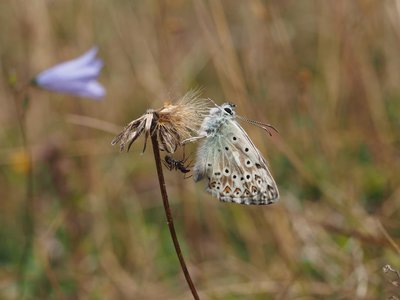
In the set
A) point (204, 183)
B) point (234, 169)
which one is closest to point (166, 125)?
point (234, 169)

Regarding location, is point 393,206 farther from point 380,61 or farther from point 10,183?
point 10,183

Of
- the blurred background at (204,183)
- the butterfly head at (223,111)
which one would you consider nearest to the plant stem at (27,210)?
the blurred background at (204,183)

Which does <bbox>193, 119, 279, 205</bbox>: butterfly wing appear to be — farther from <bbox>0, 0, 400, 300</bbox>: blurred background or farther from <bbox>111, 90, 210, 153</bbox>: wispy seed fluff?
<bbox>0, 0, 400, 300</bbox>: blurred background

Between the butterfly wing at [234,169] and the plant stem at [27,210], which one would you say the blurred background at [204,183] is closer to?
the plant stem at [27,210]

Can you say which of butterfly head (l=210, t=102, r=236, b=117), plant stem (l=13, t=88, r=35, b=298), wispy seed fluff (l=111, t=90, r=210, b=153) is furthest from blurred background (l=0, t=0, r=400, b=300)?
wispy seed fluff (l=111, t=90, r=210, b=153)

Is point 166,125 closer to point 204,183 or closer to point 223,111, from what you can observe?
point 223,111

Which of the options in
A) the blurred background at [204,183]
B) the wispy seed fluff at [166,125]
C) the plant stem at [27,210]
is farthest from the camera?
the blurred background at [204,183]

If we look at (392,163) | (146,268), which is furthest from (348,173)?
(146,268)
